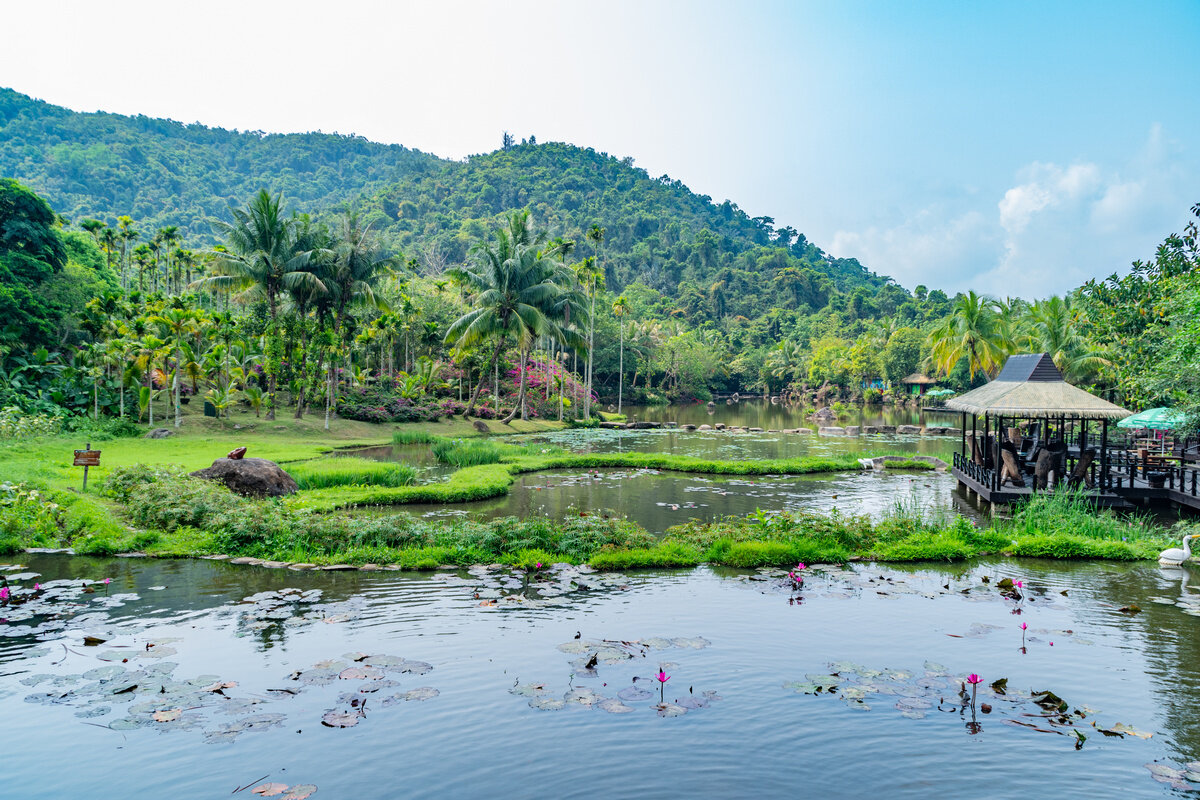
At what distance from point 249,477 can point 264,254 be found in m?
20.7

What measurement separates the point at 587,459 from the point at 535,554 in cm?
1446

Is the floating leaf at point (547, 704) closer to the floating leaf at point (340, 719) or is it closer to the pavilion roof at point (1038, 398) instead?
the floating leaf at point (340, 719)

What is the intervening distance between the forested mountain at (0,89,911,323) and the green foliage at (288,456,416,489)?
6134cm

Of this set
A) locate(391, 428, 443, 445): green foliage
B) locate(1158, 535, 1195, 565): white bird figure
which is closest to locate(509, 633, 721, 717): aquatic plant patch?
locate(1158, 535, 1195, 565): white bird figure

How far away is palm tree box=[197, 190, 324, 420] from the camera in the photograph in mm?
32500

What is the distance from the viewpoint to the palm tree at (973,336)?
139ft

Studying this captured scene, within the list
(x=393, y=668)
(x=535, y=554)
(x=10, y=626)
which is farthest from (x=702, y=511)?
(x=10, y=626)

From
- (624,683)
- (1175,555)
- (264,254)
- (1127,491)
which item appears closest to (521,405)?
(264,254)

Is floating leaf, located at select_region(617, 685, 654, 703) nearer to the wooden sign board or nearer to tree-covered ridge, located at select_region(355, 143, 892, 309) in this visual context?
the wooden sign board

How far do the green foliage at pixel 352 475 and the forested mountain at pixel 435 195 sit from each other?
61341mm

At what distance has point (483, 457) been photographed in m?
24.2

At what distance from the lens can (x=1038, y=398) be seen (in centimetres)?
1722

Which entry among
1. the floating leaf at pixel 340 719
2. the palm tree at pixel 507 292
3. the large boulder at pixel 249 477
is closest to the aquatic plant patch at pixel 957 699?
the floating leaf at pixel 340 719

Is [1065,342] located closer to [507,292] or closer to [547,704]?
[507,292]
